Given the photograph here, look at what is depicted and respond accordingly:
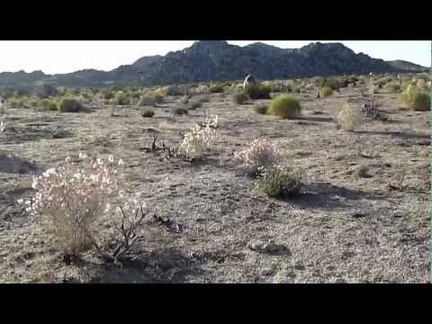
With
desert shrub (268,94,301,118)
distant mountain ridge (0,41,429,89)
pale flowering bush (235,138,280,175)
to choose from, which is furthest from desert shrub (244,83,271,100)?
distant mountain ridge (0,41,429,89)

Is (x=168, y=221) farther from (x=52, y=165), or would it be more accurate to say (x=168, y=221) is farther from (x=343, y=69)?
(x=343, y=69)

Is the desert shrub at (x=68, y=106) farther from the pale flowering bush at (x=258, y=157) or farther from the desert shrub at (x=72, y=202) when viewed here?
the desert shrub at (x=72, y=202)

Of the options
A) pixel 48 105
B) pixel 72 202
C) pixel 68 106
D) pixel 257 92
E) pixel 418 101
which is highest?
pixel 72 202

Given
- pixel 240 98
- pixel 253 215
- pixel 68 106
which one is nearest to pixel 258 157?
pixel 253 215

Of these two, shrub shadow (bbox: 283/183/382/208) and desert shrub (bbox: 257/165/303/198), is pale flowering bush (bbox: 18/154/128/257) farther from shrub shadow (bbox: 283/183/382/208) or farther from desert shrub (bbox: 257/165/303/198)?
shrub shadow (bbox: 283/183/382/208)

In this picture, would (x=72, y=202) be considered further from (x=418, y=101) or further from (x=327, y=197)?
(x=418, y=101)

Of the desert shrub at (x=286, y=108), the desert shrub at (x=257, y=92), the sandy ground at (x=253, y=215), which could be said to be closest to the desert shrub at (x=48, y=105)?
the desert shrub at (x=257, y=92)
